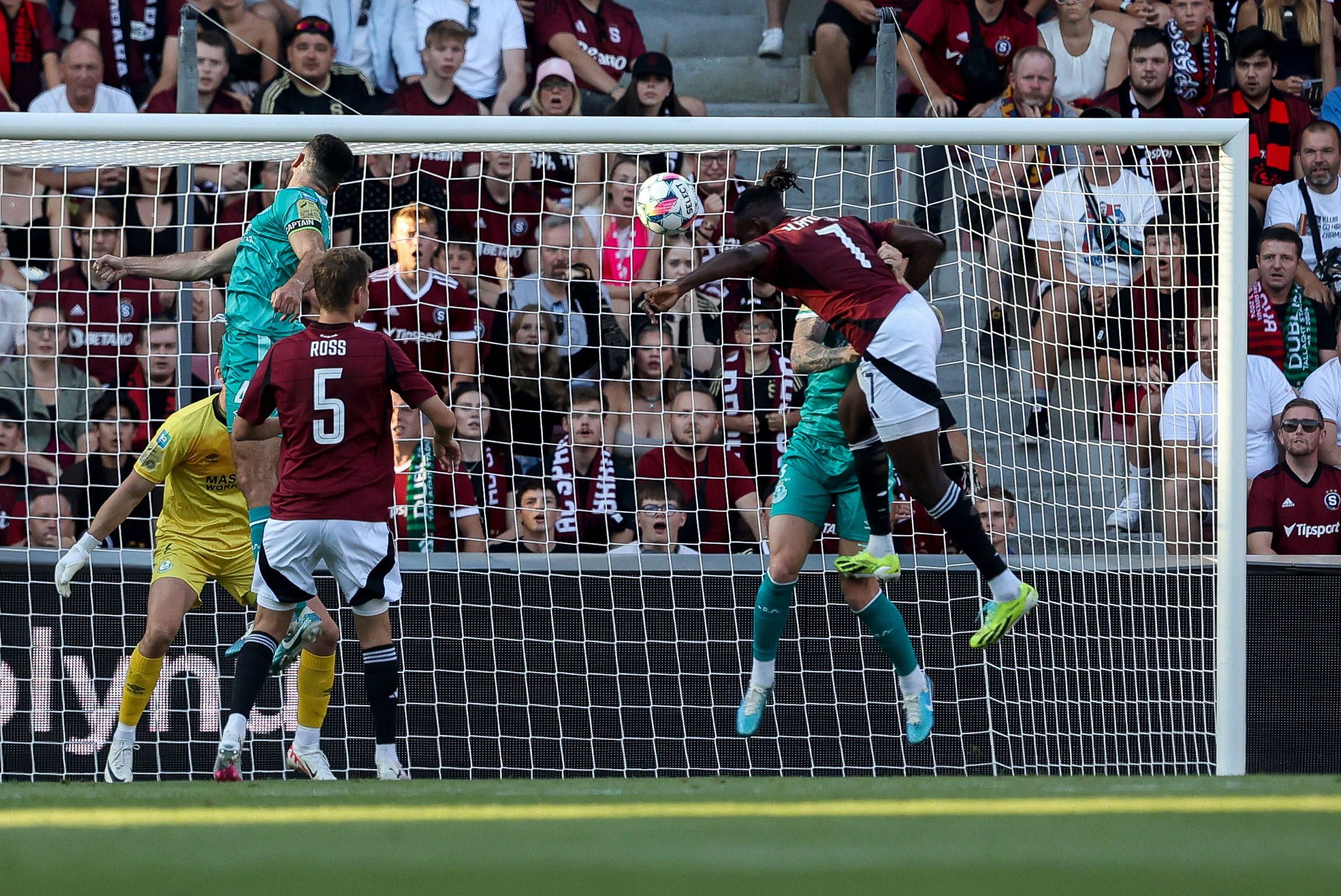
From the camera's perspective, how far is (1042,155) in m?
7.78

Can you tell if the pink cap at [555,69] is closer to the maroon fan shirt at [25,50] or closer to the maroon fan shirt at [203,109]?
the maroon fan shirt at [203,109]

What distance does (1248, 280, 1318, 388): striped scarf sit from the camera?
848cm

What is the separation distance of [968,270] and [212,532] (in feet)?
13.8

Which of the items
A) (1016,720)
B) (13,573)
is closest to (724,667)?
(1016,720)

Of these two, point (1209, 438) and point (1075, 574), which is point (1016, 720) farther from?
point (1209, 438)

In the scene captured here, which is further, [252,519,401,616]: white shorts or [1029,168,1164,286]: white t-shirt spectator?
[1029,168,1164,286]: white t-shirt spectator

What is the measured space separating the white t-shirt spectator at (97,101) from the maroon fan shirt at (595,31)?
2.48m

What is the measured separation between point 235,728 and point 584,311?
2.90m

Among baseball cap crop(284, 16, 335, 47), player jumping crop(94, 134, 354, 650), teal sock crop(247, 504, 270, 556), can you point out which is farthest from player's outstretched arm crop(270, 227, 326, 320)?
baseball cap crop(284, 16, 335, 47)

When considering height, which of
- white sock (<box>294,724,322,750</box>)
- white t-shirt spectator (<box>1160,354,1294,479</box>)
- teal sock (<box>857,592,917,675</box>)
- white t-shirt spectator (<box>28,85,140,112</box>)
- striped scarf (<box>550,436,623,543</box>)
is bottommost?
white sock (<box>294,724,322,750</box>)

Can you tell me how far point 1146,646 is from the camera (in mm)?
6996

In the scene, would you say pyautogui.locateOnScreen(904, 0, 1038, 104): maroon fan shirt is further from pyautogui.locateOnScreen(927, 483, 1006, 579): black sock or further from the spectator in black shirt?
pyautogui.locateOnScreen(927, 483, 1006, 579): black sock

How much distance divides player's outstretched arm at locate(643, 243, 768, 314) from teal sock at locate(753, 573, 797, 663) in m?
1.40

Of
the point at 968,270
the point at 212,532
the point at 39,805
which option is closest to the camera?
the point at 39,805
